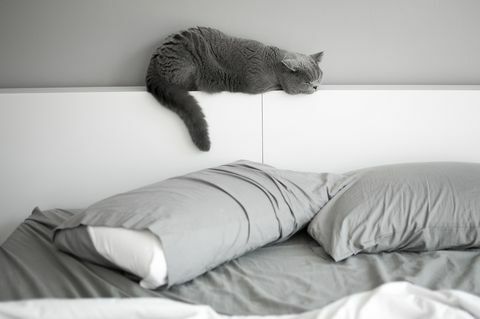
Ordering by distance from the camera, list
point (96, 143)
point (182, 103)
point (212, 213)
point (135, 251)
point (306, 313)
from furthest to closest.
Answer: point (96, 143), point (182, 103), point (212, 213), point (135, 251), point (306, 313)

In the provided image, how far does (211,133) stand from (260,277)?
2.35 feet

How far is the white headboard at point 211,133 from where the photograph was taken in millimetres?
1596

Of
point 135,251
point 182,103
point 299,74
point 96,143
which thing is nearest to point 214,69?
point 182,103

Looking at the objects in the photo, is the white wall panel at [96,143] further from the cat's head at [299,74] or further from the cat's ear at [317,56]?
the cat's ear at [317,56]

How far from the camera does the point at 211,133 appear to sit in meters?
1.63

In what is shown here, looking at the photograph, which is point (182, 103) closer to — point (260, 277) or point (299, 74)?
point (299, 74)

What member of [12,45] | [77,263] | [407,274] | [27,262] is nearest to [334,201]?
[407,274]

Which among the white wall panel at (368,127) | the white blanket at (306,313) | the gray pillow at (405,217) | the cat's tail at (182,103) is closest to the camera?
the white blanket at (306,313)

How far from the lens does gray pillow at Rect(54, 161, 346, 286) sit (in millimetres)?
1011

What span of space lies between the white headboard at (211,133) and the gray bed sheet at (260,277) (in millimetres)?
472

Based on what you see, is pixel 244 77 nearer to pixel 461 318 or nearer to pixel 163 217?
pixel 163 217

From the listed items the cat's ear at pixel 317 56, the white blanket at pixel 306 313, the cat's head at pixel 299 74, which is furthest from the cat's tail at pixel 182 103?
the white blanket at pixel 306 313

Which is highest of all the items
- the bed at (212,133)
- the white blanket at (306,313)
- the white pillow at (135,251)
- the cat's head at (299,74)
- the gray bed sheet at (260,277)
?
the cat's head at (299,74)

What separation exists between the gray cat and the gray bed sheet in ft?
2.05
